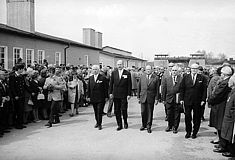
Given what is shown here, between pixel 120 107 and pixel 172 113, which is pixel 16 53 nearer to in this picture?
pixel 120 107

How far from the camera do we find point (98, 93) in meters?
8.75

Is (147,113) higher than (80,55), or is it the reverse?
(80,55)

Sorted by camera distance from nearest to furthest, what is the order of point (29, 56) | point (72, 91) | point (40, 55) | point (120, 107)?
1. point (120, 107)
2. point (72, 91)
3. point (29, 56)
4. point (40, 55)

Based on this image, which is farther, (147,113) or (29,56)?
(29,56)

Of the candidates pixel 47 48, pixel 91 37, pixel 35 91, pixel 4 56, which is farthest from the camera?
pixel 91 37

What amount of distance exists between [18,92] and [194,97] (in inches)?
217

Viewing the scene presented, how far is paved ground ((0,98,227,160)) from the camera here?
233 inches

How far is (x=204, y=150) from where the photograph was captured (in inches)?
253

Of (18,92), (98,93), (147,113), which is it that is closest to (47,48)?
(18,92)

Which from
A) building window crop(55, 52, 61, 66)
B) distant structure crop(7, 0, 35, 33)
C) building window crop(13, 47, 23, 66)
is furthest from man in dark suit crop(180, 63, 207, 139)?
distant structure crop(7, 0, 35, 33)

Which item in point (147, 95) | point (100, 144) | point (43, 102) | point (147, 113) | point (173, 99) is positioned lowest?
point (100, 144)

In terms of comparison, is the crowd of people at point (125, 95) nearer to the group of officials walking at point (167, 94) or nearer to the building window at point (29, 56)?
the group of officials walking at point (167, 94)

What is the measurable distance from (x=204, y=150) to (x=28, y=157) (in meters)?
4.05

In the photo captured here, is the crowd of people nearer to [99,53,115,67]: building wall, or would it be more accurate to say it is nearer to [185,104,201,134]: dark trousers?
[185,104,201,134]: dark trousers
